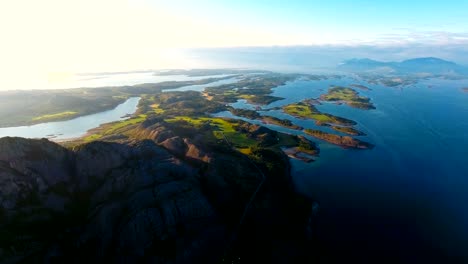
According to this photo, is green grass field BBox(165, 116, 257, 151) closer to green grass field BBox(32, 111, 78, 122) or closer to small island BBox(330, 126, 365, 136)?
small island BBox(330, 126, 365, 136)

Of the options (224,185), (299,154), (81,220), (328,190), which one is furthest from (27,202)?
(299,154)

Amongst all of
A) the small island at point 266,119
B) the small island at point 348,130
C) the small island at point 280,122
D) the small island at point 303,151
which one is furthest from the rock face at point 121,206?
the small island at point 266,119

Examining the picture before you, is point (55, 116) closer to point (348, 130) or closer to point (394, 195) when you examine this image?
point (348, 130)

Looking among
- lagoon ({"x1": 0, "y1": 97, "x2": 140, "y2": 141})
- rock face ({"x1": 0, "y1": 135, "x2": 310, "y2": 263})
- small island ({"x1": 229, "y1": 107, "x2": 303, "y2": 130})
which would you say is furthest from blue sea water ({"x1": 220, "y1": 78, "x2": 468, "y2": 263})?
lagoon ({"x1": 0, "y1": 97, "x2": 140, "y2": 141})

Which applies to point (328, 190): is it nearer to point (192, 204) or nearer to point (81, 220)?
point (192, 204)

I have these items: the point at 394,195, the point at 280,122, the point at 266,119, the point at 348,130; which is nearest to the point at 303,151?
the point at 394,195
